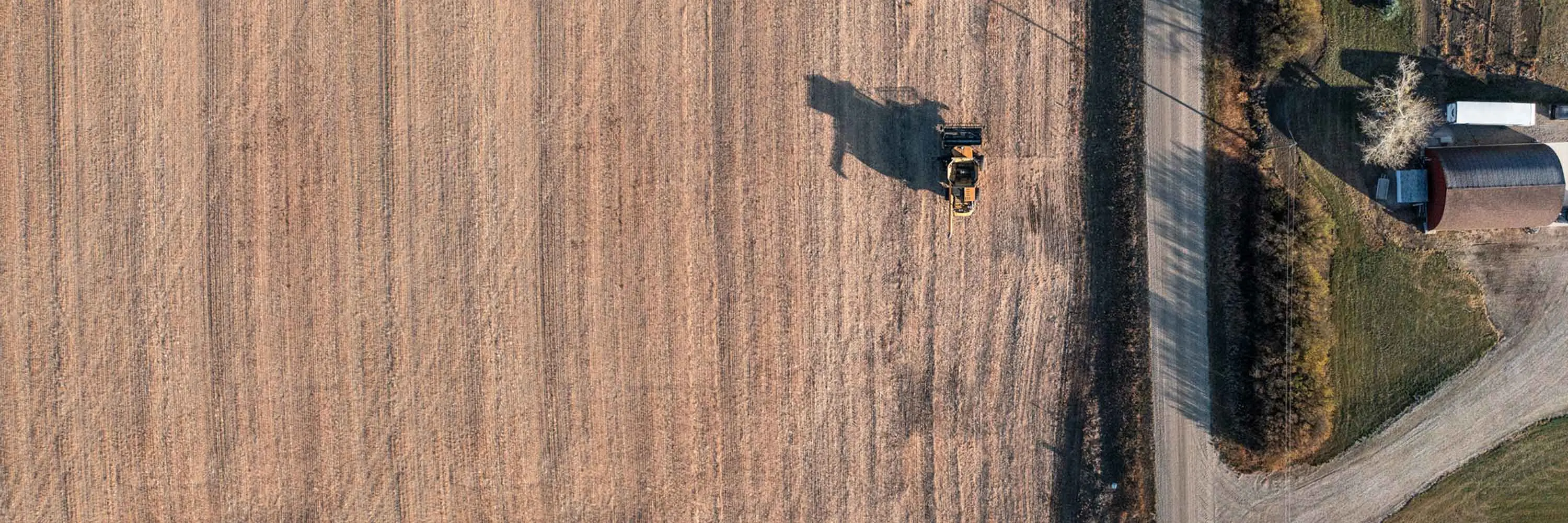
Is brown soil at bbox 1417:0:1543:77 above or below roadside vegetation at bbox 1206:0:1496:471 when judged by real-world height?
above

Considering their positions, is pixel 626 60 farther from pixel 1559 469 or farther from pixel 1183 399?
pixel 1559 469

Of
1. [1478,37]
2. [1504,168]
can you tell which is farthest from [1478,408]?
[1478,37]

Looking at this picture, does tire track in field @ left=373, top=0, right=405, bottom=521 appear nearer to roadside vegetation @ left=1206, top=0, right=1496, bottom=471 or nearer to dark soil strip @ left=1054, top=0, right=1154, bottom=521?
dark soil strip @ left=1054, top=0, right=1154, bottom=521

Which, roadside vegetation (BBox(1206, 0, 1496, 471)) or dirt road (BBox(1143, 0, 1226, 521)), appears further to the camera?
dirt road (BBox(1143, 0, 1226, 521))

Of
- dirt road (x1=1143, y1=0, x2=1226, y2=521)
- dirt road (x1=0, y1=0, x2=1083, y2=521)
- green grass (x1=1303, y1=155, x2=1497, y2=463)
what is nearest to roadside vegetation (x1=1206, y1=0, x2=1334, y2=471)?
dirt road (x1=1143, y1=0, x2=1226, y2=521)

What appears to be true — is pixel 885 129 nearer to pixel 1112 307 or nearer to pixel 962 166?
pixel 962 166

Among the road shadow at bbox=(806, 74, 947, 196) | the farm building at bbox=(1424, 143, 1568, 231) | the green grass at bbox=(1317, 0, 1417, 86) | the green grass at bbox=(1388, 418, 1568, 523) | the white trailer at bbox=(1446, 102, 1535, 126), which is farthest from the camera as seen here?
the green grass at bbox=(1388, 418, 1568, 523)

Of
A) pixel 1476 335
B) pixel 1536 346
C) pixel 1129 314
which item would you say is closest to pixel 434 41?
pixel 1129 314
